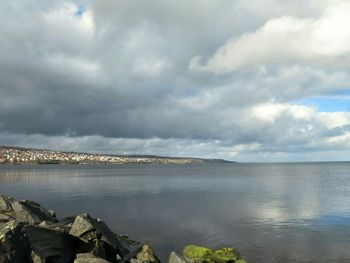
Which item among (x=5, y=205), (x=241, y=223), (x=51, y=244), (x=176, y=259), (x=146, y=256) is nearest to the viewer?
(x=51, y=244)

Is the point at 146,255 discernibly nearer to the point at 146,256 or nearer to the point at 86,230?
the point at 146,256

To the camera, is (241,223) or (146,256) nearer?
(146,256)

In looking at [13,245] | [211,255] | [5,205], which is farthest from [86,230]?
[5,205]

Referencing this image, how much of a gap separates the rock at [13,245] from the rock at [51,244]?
1592 millimetres

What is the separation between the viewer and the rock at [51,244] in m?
23.4

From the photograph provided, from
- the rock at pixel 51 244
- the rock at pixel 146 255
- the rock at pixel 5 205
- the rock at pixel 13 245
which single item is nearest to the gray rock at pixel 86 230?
the rock at pixel 51 244

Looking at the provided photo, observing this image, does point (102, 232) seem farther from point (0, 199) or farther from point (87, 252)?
point (0, 199)

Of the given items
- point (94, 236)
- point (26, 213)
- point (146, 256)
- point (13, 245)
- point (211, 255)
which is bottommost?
point (211, 255)

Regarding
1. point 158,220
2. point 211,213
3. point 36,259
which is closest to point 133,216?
point 158,220

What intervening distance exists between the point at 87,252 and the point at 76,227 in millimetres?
2268

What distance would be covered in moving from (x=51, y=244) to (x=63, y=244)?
3.70 feet

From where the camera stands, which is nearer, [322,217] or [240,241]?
[240,241]

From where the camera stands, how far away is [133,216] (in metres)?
59.6

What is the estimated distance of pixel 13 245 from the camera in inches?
776
